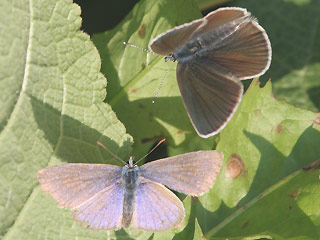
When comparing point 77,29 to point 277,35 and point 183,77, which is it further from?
point 277,35

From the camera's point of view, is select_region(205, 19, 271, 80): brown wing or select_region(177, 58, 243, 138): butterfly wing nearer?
select_region(177, 58, 243, 138): butterfly wing

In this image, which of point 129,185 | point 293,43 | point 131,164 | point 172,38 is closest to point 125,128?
point 131,164

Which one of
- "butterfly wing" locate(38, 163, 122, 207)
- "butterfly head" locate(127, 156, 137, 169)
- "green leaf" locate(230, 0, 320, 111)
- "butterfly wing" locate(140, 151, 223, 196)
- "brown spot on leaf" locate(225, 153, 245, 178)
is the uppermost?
"butterfly wing" locate(38, 163, 122, 207)

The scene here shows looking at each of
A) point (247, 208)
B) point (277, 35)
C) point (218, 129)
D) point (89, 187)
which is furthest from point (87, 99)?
point (277, 35)

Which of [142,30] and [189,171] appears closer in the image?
[189,171]

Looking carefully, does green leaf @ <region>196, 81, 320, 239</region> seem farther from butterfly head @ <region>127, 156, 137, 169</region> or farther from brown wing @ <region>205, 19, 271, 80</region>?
butterfly head @ <region>127, 156, 137, 169</region>

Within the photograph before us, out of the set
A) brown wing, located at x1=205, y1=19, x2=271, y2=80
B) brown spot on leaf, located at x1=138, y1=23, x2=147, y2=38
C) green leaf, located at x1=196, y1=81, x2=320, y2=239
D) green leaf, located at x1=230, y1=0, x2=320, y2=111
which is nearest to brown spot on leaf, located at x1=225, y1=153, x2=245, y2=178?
green leaf, located at x1=196, y1=81, x2=320, y2=239

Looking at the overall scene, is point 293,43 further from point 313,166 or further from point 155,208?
point 155,208
